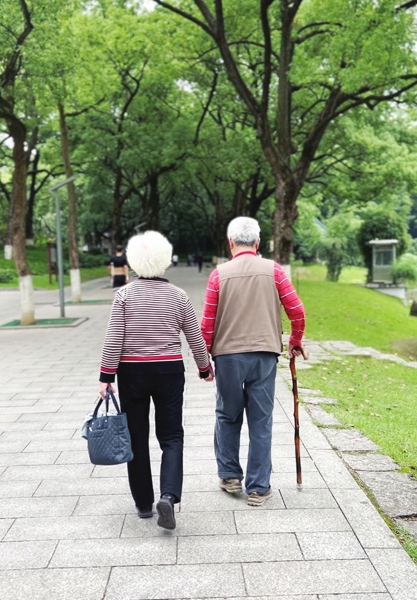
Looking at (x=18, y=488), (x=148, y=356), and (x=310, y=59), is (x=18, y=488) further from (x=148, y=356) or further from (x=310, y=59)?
(x=310, y=59)

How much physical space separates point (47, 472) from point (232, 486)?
4.73 ft

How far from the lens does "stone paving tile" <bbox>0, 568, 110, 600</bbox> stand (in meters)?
2.93

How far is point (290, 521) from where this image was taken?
372 centimetres

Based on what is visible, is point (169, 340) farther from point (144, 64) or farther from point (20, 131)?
point (144, 64)

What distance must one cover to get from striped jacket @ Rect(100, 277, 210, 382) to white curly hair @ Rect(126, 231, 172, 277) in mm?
68

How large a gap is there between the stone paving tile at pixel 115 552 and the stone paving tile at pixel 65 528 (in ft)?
0.28

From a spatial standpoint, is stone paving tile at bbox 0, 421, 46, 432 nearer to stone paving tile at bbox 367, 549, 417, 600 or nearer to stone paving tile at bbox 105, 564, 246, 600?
stone paving tile at bbox 105, 564, 246, 600

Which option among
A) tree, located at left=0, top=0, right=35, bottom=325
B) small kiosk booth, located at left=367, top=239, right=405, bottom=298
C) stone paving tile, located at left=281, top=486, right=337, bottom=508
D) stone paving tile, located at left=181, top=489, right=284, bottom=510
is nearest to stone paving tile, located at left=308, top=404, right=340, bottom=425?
stone paving tile, located at left=281, top=486, right=337, bottom=508

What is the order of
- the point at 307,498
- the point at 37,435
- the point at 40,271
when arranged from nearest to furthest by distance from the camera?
1. the point at 307,498
2. the point at 37,435
3. the point at 40,271

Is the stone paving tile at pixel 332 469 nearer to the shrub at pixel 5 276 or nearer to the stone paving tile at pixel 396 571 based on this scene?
the stone paving tile at pixel 396 571

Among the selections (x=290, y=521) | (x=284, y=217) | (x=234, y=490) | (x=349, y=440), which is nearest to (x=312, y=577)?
(x=290, y=521)

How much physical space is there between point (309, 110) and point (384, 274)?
48.0 ft

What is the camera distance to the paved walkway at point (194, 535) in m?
2.99

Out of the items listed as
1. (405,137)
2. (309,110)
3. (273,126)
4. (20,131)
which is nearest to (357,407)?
(20,131)
